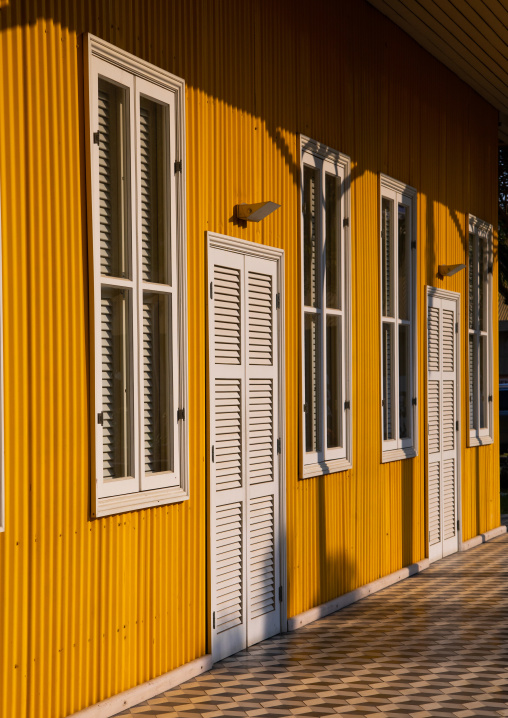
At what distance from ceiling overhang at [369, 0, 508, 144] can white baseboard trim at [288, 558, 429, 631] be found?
4.52m

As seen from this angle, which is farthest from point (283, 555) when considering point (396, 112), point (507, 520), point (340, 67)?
point (507, 520)

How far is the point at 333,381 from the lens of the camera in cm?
755

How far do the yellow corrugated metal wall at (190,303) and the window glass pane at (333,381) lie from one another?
0.30 meters

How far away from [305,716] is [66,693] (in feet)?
3.65

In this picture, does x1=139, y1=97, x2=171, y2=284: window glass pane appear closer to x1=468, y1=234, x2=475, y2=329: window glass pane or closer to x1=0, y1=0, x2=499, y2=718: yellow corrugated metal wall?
x1=0, y1=0, x2=499, y2=718: yellow corrugated metal wall

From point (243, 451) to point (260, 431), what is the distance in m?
0.28

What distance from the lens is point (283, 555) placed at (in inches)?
263

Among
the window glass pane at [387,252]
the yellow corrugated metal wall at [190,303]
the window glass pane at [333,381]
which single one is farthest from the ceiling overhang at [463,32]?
the window glass pane at [333,381]

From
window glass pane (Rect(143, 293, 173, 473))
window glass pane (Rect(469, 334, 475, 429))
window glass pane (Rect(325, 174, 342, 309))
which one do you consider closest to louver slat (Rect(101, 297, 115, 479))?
window glass pane (Rect(143, 293, 173, 473))

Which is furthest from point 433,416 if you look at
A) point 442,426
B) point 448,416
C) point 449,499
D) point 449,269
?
point 449,269

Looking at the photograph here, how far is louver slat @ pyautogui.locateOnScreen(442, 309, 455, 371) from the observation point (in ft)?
33.4

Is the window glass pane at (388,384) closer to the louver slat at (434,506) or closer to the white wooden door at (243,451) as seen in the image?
the louver slat at (434,506)

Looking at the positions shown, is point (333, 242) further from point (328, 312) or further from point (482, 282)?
point (482, 282)

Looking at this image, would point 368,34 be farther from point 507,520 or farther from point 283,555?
point 507,520
